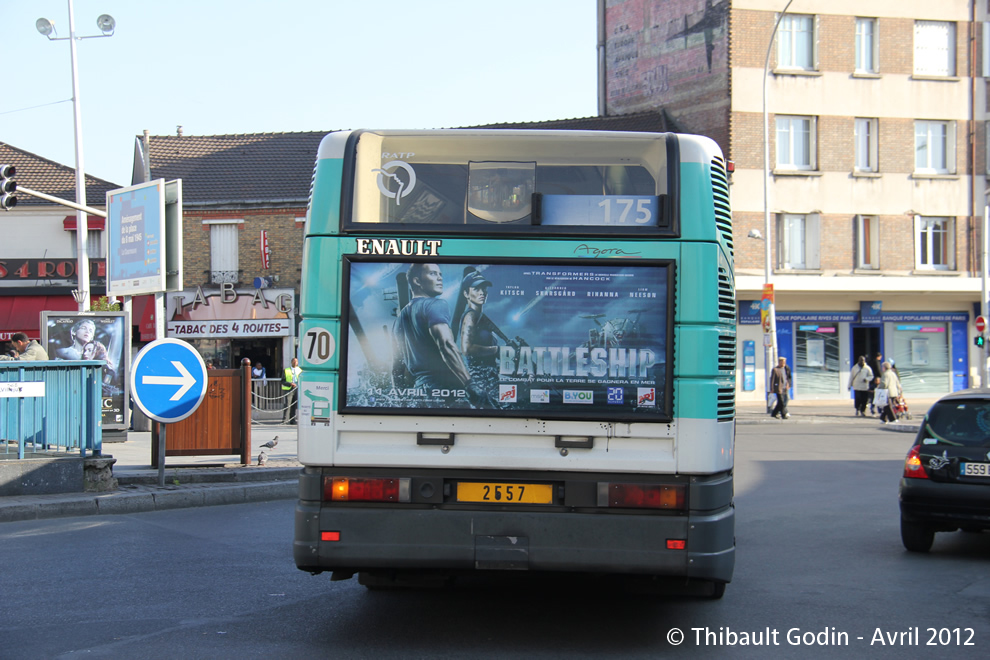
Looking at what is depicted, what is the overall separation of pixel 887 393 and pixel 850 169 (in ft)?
38.8

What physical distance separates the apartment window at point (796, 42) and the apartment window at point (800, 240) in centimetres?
528

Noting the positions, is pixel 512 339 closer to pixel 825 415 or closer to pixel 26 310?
pixel 825 415

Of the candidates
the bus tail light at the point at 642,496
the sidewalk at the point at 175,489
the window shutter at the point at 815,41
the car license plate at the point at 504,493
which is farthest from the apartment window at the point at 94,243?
the bus tail light at the point at 642,496

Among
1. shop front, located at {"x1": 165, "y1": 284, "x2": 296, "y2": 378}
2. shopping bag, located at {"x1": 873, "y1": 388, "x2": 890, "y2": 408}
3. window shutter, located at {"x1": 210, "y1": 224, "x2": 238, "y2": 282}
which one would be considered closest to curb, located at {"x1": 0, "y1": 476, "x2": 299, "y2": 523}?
shopping bag, located at {"x1": 873, "y1": 388, "x2": 890, "y2": 408}

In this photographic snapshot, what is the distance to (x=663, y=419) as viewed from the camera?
5.16 meters

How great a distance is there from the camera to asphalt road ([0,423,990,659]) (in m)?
5.43

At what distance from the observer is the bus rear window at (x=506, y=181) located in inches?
211

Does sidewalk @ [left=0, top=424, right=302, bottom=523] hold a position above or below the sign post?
below

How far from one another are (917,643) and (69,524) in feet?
25.5

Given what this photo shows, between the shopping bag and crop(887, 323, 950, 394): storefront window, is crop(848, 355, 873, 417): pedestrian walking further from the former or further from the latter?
crop(887, 323, 950, 394): storefront window

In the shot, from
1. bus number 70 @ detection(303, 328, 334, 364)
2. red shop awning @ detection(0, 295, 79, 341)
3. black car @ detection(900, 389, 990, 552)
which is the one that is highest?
red shop awning @ detection(0, 295, 79, 341)

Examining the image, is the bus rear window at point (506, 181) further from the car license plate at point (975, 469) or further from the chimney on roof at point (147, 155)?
the chimney on roof at point (147, 155)

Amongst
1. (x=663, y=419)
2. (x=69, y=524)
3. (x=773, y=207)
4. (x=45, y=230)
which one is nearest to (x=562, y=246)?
Answer: (x=663, y=419)

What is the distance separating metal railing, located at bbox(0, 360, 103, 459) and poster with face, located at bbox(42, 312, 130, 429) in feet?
21.5
